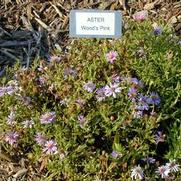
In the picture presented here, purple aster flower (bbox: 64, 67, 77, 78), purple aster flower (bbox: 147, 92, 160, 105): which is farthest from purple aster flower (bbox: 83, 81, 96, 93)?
purple aster flower (bbox: 147, 92, 160, 105)

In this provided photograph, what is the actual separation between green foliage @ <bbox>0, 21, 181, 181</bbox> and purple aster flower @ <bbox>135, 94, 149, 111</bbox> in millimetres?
23

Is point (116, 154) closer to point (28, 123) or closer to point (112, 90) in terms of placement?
point (112, 90)

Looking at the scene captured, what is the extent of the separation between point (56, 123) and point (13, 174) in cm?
52

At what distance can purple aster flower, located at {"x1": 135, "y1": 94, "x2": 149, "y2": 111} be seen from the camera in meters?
3.22

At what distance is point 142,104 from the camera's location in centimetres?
324

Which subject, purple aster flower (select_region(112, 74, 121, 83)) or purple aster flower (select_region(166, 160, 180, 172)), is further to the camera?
purple aster flower (select_region(112, 74, 121, 83))

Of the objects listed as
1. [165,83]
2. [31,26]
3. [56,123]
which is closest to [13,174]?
[56,123]

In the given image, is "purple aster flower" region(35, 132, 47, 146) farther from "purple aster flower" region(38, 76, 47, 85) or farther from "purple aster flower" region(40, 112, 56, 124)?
"purple aster flower" region(38, 76, 47, 85)

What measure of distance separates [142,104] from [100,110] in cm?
23

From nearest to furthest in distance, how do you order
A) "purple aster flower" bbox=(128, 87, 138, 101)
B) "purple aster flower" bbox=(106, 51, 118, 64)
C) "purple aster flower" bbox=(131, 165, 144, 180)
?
"purple aster flower" bbox=(131, 165, 144, 180)
"purple aster flower" bbox=(128, 87, 138, 101)
"purple aster flower" bbox=(106, 51, 118, 64)

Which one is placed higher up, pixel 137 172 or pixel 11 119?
pixel 11 119

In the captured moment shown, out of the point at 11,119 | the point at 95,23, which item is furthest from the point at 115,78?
the point at 11,119

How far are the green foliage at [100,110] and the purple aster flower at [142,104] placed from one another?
0.02 m

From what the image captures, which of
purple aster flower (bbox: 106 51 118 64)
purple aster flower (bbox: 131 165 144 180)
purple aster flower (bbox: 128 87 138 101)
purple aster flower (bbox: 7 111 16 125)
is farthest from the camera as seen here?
purple aster flower (bbox: 106 51 118 64)
